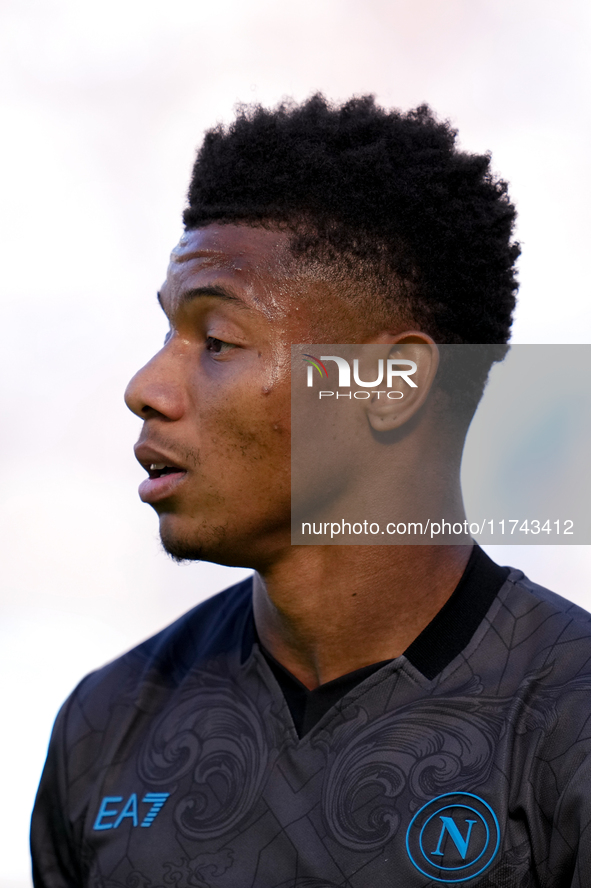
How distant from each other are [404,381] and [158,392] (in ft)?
1.97

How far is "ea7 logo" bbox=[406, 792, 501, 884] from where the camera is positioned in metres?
1.81

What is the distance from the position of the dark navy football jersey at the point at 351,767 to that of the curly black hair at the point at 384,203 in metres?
0.69

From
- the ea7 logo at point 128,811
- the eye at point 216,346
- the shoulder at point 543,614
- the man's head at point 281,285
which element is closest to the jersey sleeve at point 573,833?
the shoulder at point 543,614

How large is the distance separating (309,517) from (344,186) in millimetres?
826

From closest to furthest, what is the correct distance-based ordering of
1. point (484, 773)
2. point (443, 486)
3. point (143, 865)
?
point (484, 773)
point (143, 865)
point (443, 486)

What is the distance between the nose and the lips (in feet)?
0.29

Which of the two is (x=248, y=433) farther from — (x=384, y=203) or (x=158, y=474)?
(x=384, y=203)

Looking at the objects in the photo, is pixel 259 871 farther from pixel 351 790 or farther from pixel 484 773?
pixel 484 773

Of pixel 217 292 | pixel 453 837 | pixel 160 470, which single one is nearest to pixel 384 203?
pixel 217 292

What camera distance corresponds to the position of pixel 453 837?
1.84 metres

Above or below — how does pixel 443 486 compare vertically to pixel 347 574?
above

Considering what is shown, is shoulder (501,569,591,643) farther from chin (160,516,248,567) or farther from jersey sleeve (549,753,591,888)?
chin (160,516,248,567)

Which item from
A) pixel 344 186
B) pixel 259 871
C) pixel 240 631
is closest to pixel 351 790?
pixel 259 871

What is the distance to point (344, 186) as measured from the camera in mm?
2268
